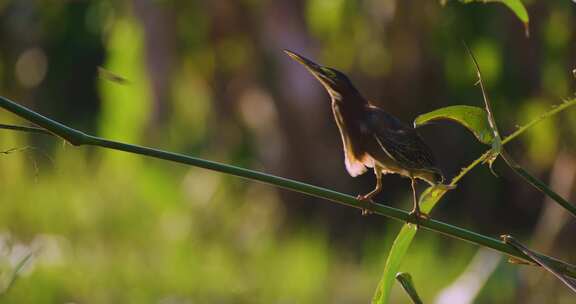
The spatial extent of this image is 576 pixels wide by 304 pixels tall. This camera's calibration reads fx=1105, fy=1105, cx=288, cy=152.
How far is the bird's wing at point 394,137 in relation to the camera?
3.85 feet

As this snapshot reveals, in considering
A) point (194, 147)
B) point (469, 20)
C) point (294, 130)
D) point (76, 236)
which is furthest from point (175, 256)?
point (194, 147)

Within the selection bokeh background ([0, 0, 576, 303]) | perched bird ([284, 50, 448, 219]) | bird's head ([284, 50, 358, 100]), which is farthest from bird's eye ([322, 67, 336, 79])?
bokeh background ([0, 0, 576, 303])

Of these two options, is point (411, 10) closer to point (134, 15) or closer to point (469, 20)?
point (469, 20)

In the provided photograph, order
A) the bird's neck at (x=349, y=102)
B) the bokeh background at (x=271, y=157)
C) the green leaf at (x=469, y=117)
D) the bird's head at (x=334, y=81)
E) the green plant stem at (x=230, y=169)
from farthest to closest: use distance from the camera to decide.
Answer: the bokeh background at (x=271, y=157), the bird's neck at (x=349, y=102), the bird's head at (x=334, y=81), the green leaf at (x=469, y=117), the green plant stem at (x=230, y=169)

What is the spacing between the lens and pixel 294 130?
17.5 ft

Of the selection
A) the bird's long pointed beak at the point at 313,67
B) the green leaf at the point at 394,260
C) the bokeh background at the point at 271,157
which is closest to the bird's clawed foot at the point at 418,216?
the green leaf at the point at 394,260

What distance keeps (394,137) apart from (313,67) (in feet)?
0.88

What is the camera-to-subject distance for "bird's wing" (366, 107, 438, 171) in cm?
117

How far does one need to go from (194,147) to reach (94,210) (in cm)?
192

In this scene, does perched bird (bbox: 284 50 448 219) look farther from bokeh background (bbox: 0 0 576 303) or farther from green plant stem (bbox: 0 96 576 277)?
bokeh background (bbox: 0 0 576 303)

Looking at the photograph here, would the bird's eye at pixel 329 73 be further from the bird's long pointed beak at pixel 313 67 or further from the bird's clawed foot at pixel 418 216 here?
the bird's clawed foot at pixel 418 216

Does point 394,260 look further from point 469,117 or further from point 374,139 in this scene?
point 374,139

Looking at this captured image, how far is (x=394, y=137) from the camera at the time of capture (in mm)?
Result: 1173

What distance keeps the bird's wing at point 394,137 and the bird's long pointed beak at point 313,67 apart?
13 centimetres
